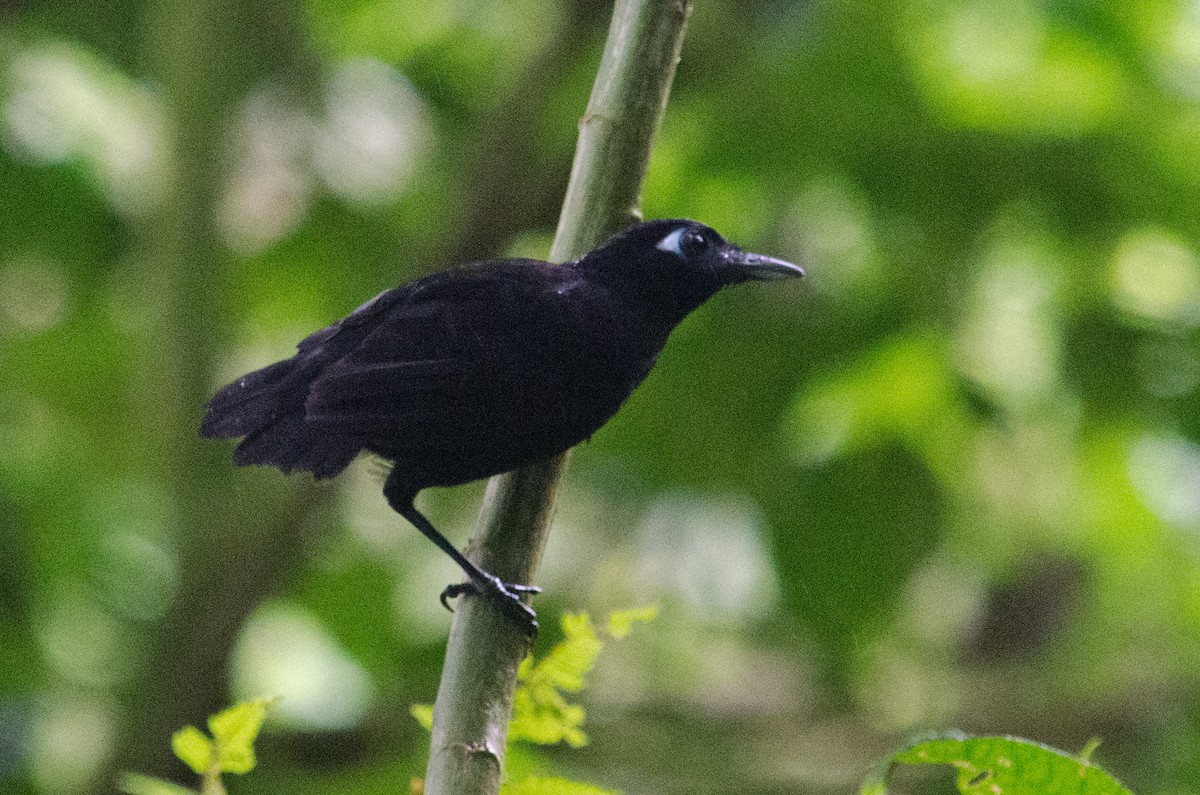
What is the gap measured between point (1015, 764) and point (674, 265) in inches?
35.3

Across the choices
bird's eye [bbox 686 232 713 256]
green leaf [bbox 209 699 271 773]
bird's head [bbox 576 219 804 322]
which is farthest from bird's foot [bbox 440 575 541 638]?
bird's eye [bbox 686 232 713 256]

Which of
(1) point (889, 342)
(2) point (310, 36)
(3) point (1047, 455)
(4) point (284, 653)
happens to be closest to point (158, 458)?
(4) point (284, 653)

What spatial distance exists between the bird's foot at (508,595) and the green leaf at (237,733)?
0.98 ft

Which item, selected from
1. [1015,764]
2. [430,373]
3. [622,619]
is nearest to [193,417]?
[430,373]

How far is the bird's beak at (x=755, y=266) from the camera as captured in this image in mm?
1833

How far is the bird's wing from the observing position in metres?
1.63

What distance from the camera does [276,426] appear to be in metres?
1.70

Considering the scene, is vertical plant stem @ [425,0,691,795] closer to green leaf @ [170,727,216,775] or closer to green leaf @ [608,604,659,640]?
green leaf @ [608,604,659,640]

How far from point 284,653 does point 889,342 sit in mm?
1845

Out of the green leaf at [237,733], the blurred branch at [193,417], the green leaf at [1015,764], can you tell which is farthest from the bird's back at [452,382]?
the blurred branch at [193,417]

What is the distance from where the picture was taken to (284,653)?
3.72 meters

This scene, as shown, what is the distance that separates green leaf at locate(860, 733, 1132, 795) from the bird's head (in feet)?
2.57

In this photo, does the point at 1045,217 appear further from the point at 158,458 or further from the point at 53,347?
the point at 53,347

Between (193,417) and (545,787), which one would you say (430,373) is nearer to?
(545,787)
